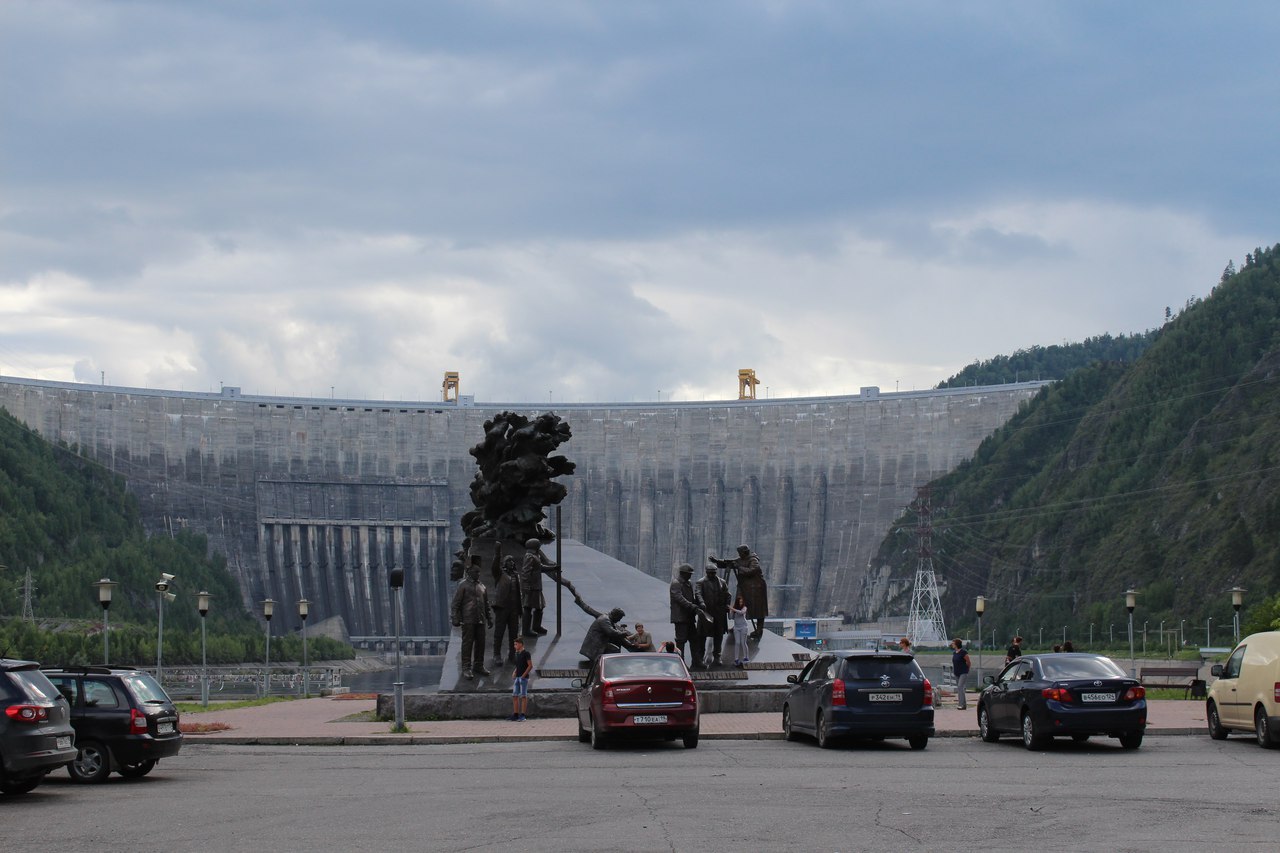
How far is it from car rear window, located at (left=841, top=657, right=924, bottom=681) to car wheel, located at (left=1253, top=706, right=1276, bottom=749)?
5.24 metres

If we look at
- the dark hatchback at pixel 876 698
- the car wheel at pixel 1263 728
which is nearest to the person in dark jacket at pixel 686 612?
the dark hatchback at pixel 876 698

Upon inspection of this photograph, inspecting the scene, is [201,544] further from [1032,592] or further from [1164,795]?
[1164,795]

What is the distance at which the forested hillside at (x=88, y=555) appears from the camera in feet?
379

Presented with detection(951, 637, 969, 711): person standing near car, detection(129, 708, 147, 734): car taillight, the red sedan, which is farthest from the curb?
detection(951, 637, 969, 711): person standing near car

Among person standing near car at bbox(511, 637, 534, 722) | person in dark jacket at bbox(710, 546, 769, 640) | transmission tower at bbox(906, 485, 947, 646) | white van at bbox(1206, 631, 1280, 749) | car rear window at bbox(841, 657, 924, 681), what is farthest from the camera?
transmission tower at bbox(906, 485, 947, 646)

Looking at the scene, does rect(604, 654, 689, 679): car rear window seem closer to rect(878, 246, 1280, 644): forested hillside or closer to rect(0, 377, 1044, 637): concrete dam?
rect(878, 246, 1280, 644): forested hillside

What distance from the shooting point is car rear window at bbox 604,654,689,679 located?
24.8 metres

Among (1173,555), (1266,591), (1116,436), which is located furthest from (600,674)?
(1116,436)

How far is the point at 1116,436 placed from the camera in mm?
129125

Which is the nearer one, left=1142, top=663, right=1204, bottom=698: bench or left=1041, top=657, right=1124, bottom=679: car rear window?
left=1041, top=657, right=1124, bottom=679: car rear window

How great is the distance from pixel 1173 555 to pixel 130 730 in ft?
300

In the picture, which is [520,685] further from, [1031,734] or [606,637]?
[1031,734]

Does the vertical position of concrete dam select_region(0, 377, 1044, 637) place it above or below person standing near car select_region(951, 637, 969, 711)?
above

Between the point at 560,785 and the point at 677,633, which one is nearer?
the point at 560,785
